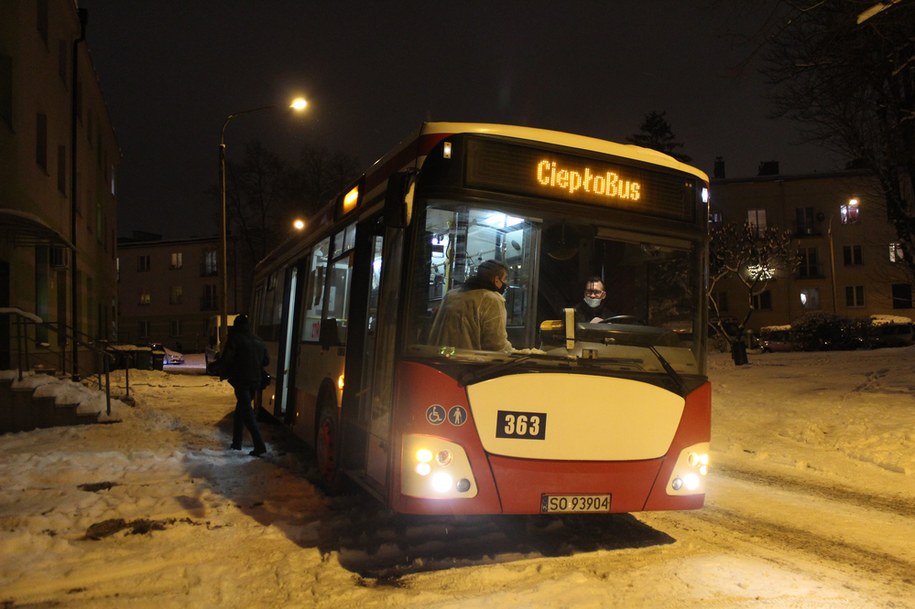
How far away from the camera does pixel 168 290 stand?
6938 cm

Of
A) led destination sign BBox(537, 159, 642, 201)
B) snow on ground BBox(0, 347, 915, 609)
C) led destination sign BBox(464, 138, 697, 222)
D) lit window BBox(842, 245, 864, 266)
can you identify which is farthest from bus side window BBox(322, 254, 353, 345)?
lit window BBox(842, 245, 864, 266)

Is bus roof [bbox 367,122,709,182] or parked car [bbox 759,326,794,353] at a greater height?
bus roof [bbox 367,122,709,182]

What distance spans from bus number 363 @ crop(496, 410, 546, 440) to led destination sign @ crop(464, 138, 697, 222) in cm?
164

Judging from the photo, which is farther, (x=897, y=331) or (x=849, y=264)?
(x=849, y=264)

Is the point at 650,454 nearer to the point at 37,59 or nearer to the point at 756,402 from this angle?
the point at 756,402

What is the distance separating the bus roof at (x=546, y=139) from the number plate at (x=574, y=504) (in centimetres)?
266

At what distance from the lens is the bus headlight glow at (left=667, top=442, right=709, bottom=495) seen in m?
5.79

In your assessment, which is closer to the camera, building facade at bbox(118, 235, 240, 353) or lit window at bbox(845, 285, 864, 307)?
lit window at bbox(845, 285, 864, 307)

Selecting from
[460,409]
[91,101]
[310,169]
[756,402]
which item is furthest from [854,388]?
[310,169]

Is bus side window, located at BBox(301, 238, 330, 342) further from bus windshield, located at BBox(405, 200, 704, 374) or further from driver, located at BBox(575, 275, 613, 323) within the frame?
driver, located at BBox(575, 275, 613, 323)

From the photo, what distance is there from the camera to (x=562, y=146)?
5781mm

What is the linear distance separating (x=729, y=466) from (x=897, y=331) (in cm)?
3571

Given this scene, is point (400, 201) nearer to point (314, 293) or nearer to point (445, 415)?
point (445, 415)

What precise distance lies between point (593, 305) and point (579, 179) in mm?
985
